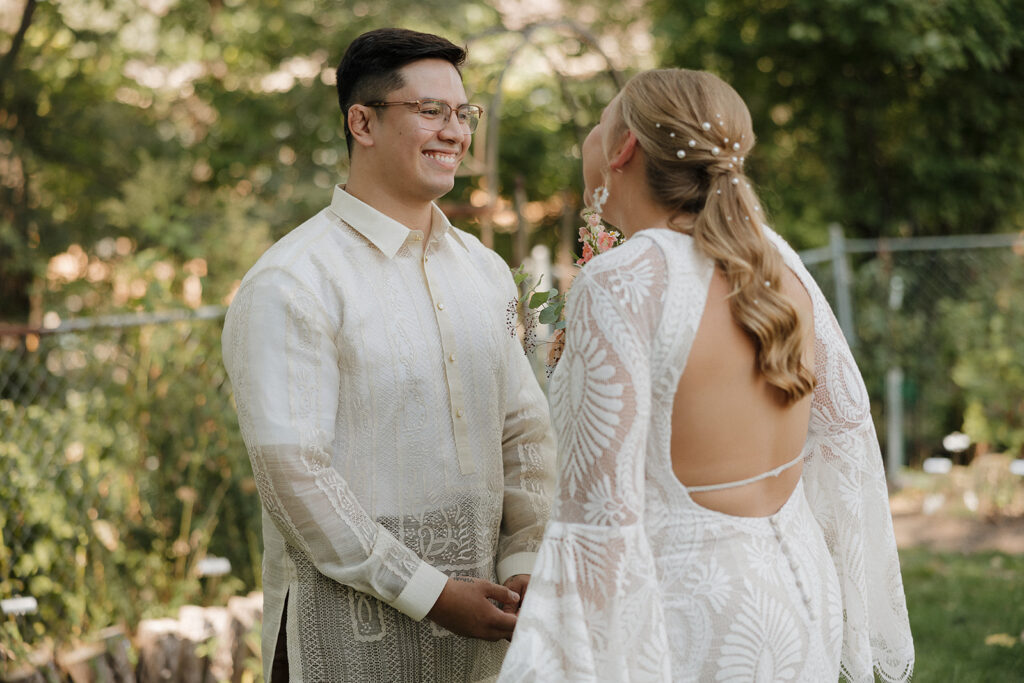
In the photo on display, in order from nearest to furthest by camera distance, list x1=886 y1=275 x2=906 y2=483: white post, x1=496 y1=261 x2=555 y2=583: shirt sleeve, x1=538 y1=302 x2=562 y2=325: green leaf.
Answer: x1=538 y1=302 x2=562 y2=325: green leaf, x1=496 y1=261 x2=555 y2=583: shirt sleeve, x1=886 y1=275 x2=906 y2=483: white post

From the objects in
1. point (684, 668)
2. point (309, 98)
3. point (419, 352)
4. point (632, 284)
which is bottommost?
point (684, 668)

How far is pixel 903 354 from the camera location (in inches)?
328

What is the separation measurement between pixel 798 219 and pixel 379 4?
4.27m

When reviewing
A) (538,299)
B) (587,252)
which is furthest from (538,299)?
(587,252)

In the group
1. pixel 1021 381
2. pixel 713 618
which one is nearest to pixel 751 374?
pixel 713 618

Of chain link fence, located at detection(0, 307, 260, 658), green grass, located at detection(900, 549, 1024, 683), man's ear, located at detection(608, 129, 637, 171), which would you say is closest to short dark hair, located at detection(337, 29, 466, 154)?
man's ear, located at detection(608, 129, 637, 171)

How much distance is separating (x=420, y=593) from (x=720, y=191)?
3.29ft

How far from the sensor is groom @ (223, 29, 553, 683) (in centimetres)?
205

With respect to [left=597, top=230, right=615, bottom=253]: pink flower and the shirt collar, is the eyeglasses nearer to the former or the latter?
the shirt collar

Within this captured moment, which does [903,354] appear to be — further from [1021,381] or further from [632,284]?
[632,284]

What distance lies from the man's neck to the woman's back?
859mm

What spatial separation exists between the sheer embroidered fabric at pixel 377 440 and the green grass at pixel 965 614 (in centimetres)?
263

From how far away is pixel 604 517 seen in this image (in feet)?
5.60

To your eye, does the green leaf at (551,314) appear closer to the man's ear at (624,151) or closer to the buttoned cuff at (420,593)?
the man's ear at (624,151)
